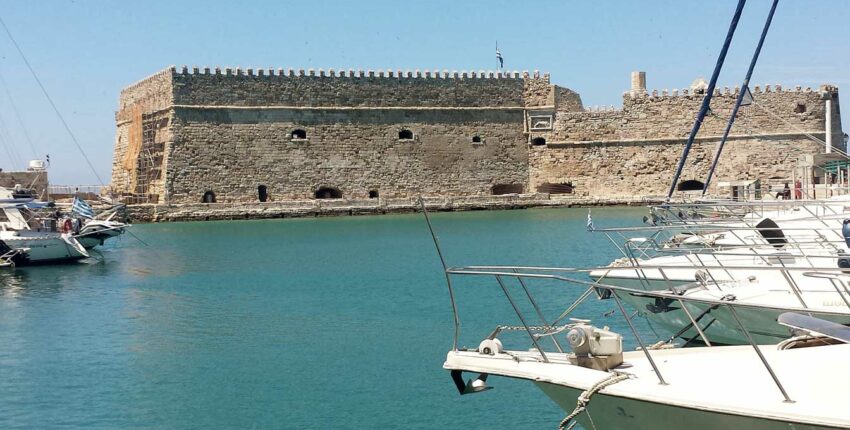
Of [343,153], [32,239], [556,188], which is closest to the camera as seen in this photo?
[32,239]

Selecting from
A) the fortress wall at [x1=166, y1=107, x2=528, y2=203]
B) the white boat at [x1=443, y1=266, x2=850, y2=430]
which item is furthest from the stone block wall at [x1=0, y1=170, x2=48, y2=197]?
the white boat at [x1=443, y1=266, x2=850, y2=430]

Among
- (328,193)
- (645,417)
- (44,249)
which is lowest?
(645,417)

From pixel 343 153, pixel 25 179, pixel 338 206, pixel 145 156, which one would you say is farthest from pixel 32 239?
pixel 343 153

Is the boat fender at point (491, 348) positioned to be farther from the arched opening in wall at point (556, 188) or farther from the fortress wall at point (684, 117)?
the arched opening in wall at point (556, 188)

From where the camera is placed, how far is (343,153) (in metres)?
32.3

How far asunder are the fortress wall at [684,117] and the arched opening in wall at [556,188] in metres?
1.65

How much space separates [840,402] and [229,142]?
28.0 meters

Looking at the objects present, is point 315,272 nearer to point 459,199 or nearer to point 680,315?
point 680,315

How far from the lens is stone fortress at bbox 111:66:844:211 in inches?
1226

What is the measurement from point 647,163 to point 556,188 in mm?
3341

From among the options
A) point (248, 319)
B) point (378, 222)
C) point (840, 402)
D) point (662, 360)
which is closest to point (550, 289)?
point (248, 319)

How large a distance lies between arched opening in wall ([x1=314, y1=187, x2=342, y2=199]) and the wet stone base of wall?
795 mm

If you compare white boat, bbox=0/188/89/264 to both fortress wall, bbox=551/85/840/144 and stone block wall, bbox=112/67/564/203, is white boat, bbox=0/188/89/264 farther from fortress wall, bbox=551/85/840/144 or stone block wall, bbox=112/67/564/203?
fortress wall, bbox=551/85/840/144

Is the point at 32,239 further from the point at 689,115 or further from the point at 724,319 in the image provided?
the point at 689,115
